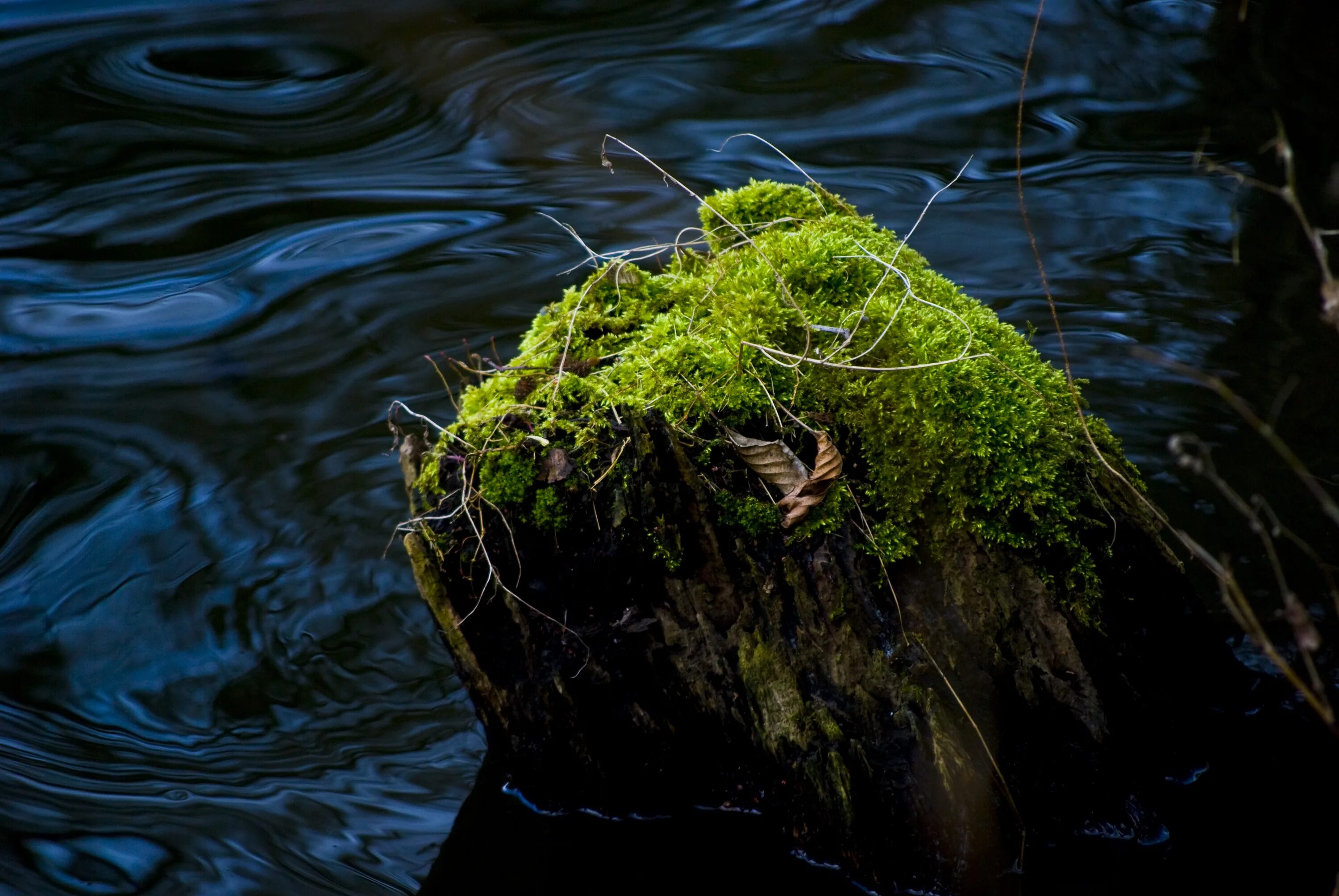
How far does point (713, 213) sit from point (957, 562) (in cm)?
178

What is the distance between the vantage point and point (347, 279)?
26.2 feet

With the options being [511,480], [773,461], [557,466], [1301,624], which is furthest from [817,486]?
[1301,624]

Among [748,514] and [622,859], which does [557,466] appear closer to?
[748,514]

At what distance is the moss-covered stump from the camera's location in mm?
3117

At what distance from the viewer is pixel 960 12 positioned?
11125 mm

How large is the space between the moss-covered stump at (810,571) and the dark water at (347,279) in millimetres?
1040

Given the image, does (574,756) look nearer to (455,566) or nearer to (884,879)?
(455,566)

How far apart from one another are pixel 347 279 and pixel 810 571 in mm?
5954

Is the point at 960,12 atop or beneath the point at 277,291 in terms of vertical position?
atop

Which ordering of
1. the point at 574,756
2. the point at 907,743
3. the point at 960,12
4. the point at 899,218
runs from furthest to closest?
1. the point at 960,12
2. the point at 899,218
3. the point at 574,756
4. the point at 907,743

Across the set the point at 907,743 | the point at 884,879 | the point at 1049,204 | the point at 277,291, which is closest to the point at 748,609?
the point at 907,743

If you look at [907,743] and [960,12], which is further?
[960,12]

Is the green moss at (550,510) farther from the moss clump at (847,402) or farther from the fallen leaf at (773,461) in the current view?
the fallen leaf at (773,461)


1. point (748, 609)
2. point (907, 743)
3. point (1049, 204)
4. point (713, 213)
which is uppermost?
point (713, 213)
